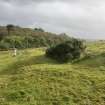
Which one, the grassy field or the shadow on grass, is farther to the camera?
the shadow on grass

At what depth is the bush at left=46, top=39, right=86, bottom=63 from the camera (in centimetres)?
5338

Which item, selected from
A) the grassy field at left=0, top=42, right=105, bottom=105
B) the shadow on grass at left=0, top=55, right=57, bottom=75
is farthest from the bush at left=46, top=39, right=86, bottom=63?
the grassy field at left=0, top=42, right=105, bottom=105

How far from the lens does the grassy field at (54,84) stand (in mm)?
34219

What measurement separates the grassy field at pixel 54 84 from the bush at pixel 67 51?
3565 mm

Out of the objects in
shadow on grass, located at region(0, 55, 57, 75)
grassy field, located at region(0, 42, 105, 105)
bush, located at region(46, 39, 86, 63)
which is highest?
A: bush, located at region(46, 39, 86, 63)

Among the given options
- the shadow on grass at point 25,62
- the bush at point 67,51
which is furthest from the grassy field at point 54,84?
the bush at point 67,51

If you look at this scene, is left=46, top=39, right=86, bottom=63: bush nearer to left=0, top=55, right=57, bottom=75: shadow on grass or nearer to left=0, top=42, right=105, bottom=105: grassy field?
left=0, top=55, right=57, bottom=75: shadow on grass

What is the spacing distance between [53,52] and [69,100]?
74.1 feet

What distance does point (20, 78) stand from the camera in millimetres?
40500

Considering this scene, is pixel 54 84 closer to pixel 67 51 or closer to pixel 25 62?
pixel 25 62

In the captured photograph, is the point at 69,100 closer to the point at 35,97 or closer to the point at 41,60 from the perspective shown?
the point at 35,97

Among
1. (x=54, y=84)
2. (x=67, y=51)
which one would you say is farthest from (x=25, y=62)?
(x=54, y=84)

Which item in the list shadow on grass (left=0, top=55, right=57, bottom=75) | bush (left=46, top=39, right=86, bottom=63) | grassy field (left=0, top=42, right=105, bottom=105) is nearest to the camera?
grassy field (left=0, top=42, right=105, bottom=105)

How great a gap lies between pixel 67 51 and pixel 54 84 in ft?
57.7
